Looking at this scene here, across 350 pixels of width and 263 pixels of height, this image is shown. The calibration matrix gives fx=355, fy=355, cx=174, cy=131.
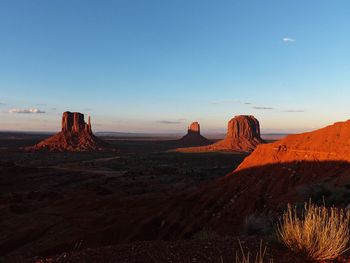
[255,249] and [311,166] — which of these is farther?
[311,166]

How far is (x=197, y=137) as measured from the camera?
183 m

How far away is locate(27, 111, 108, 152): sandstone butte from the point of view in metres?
111

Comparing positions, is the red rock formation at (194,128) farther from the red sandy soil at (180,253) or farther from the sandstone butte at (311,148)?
the red sandy soil at (180,253)

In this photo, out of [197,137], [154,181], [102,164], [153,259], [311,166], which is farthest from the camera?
[197,137]

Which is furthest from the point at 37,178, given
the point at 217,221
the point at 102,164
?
the point at 217,221

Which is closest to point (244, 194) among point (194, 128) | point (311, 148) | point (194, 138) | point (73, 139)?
point (311, 148)

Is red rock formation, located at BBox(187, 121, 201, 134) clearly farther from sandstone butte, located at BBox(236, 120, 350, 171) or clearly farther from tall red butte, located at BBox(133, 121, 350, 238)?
tall red butte, located at BBox(133, 121, 350, 238)

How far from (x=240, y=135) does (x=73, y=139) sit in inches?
2387

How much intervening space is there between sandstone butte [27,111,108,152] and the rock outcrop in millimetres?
61225

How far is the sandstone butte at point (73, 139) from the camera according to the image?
111 metres

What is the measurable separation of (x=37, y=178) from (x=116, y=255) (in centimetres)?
5261

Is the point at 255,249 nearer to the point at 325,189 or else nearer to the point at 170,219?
the point at 325,189

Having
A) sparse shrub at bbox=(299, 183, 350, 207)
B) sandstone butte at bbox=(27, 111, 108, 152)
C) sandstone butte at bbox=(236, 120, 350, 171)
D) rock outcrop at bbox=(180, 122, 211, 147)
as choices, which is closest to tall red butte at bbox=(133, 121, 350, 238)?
sandstone butte at bbox=(236, 120, 350, 171)

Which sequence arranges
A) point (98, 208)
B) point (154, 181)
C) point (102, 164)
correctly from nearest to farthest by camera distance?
point (98, 208), point (154, 181), point (102, 164)
